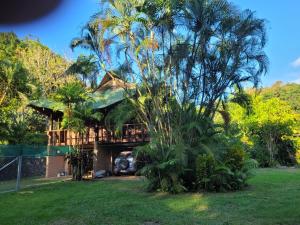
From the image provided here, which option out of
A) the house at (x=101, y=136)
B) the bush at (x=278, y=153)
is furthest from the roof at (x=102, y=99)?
the bush at (x=278, y=153)

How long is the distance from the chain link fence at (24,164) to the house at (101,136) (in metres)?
1.14

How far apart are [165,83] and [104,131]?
9.32m

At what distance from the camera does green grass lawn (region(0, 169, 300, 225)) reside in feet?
24.7

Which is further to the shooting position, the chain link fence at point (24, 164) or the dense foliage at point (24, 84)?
the dense foliage at point (24, 84)

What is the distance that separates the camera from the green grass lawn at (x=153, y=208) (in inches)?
296

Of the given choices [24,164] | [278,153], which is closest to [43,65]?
[24,164]

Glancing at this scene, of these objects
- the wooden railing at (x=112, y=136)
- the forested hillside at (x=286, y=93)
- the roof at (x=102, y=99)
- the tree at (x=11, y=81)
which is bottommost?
the wooden railing at (x=112, y=136)

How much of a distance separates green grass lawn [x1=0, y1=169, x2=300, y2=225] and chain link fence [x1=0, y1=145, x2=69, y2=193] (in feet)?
8.89

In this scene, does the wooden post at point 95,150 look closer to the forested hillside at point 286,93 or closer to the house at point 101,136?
the house at point 101,136

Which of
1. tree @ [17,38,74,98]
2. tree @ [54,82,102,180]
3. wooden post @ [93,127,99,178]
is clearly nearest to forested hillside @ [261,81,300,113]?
tree @ [17,38,74,98]

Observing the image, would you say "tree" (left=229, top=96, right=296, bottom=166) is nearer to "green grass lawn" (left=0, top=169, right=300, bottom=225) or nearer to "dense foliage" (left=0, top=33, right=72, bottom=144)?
"dense foliage" (left=0, top=33, right=72, bottom=144)

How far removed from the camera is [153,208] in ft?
29.6

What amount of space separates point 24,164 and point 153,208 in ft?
59.7

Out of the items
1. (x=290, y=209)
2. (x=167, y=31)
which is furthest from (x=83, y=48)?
(x=290, y=209)
